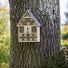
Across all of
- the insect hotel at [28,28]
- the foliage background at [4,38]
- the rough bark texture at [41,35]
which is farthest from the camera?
the foliage background at [4,38]

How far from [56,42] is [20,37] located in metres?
0.68

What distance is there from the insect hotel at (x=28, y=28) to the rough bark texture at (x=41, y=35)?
0.13 m

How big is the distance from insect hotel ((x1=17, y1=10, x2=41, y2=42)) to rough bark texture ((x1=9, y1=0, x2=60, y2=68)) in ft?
0.41

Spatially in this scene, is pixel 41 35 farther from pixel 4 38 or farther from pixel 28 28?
A: pixel 4 38

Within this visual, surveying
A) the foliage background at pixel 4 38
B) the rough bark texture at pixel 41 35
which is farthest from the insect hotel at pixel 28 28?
the foliage background at pixel 4 38

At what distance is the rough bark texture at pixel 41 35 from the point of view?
2.48 metres

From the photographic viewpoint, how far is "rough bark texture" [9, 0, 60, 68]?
2.48 m

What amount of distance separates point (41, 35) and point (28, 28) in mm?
263

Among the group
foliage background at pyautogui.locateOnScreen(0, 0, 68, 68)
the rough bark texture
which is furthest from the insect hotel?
foliage background at pyautogui.locateOnScreen(0, 0, 68, 68)

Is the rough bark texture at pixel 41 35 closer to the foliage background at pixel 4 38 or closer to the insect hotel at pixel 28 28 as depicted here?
the insect hotel at pixel 28 28

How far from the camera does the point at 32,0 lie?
2486 mm

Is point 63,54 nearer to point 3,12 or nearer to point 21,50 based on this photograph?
point 21,50

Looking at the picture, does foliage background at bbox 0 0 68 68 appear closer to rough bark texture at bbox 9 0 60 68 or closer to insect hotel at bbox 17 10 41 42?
rough bark texture at bbox 9 0 60 68

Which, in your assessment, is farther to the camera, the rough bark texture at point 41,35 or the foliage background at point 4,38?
the foliage background at point 4,38
